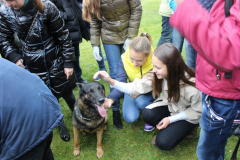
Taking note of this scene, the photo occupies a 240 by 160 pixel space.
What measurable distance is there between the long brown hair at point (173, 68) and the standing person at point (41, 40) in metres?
A: 1.46

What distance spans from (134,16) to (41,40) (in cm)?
172

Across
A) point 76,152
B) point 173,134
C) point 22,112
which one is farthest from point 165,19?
point 22,112

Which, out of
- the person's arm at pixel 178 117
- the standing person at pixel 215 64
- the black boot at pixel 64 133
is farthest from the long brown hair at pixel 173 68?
the black boot at pixel 64 133

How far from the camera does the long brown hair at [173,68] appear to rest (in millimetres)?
2223

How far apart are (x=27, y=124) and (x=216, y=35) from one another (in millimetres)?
1432

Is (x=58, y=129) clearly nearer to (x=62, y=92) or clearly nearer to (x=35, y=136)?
(x=62, y=92)

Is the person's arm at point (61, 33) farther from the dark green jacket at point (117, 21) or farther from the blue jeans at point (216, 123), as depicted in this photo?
the blue jeans at point (216, 123)

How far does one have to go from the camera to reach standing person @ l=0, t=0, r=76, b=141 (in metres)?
2.39

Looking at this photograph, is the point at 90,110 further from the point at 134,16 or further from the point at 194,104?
the point at 134,16

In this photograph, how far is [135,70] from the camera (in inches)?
119

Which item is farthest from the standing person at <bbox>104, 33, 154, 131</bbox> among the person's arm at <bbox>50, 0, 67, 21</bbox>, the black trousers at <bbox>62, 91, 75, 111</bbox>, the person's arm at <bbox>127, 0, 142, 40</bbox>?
the person's arm at <bbox>50, 0, 67, 21</bbox>

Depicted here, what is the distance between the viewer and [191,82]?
2387 mm

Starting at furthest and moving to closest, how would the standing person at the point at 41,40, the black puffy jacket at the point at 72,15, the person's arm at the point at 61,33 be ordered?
the black puffy jacket at the point at 72,15 < the person's arm at the point at 61,33 < the standing person at the point at 41,40

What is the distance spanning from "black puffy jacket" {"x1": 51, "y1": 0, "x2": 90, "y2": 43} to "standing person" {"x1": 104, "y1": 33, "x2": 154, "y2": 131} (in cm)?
142
